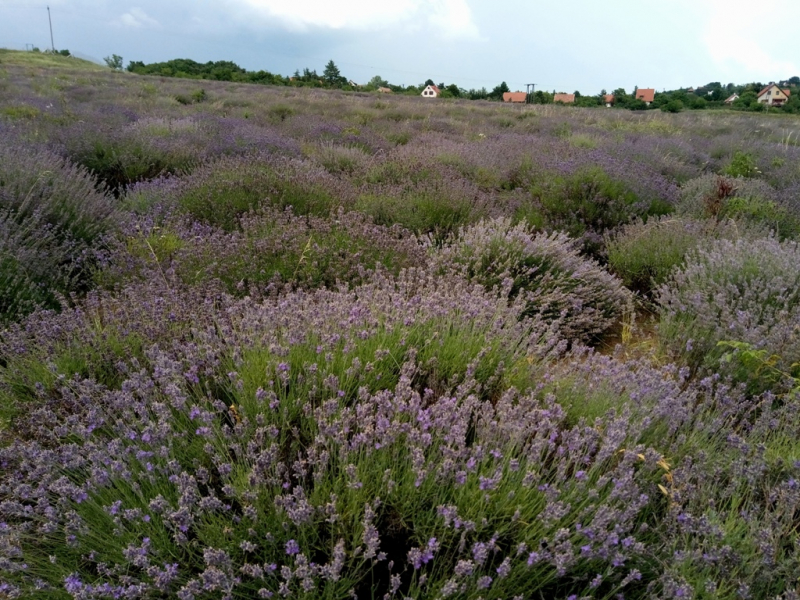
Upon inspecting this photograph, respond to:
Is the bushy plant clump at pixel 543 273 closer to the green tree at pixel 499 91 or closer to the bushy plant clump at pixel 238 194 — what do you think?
the bushy plant clump at pixel 238 194

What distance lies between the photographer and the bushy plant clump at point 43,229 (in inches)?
126

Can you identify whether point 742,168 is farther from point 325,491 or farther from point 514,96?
point 514,96

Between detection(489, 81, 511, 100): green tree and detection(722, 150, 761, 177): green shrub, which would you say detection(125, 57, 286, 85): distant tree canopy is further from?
detection(722, 150, 761, 177): green shrub

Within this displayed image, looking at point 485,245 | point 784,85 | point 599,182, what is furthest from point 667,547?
point 784,85

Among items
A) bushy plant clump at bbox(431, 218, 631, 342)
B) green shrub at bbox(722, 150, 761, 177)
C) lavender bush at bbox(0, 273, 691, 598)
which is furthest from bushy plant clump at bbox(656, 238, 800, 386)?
green shrub at bbox(722, 150, 761, 177)

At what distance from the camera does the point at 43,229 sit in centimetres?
394

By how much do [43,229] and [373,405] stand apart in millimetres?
3459

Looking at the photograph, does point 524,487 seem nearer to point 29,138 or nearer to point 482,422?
point 482,422

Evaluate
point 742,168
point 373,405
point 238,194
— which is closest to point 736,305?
point 373,405

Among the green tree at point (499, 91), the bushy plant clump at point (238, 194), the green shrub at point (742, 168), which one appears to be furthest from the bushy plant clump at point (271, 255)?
the green tree at point (499, 91)

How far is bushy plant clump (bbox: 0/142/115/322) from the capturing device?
321 cm

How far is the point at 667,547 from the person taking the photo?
1.55 meters

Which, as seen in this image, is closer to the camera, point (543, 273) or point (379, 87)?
point (543, 273)

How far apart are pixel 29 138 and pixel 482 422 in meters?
7.04
